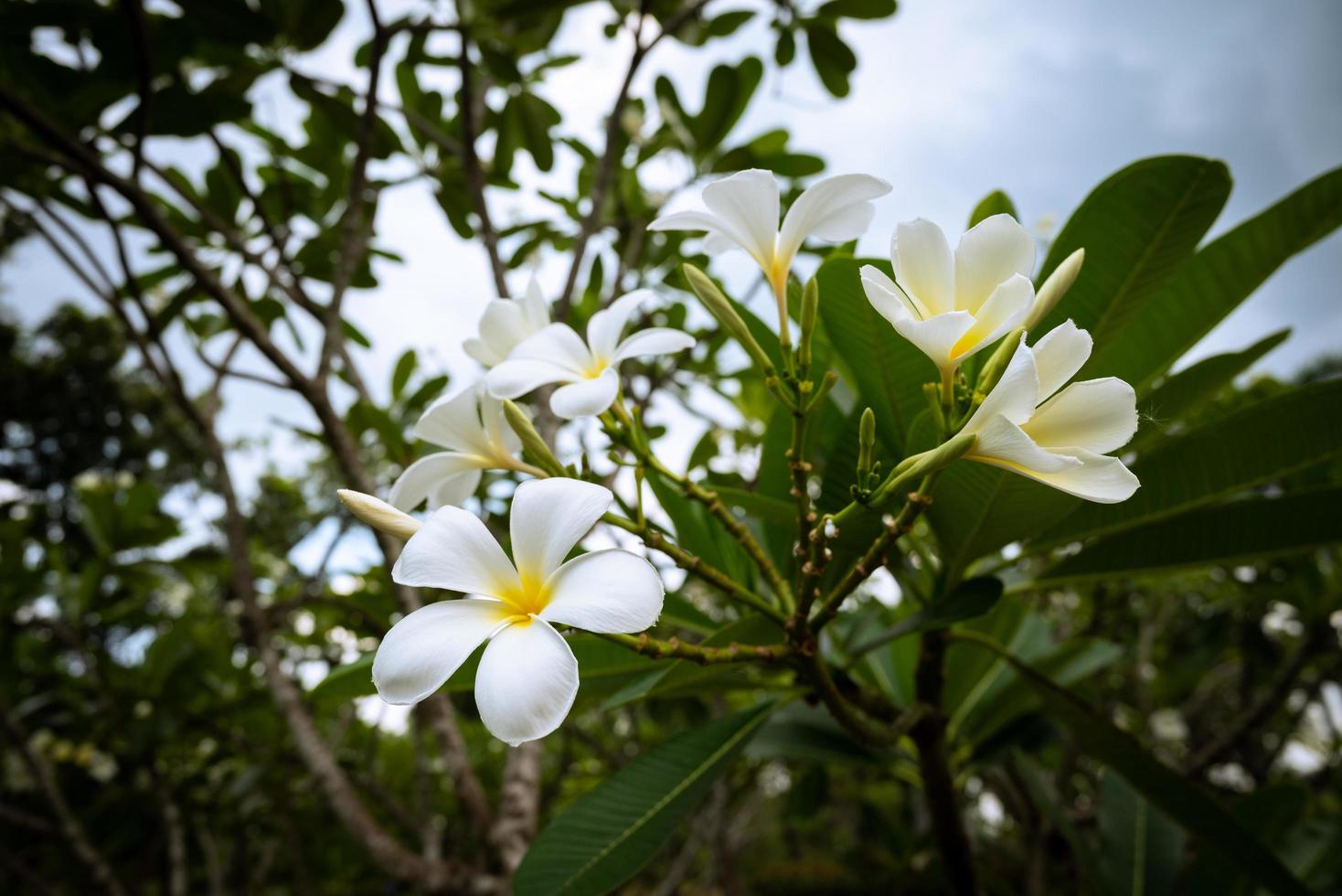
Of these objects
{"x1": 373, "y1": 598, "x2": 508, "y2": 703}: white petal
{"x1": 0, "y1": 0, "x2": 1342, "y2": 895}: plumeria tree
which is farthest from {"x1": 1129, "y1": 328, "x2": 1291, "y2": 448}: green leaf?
{"x1": 373, "y1": 598, "x2": 508, "y2": 703}: white petal

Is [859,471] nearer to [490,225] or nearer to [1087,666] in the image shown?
[1087,666]

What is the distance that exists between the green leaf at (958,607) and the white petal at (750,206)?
355mm

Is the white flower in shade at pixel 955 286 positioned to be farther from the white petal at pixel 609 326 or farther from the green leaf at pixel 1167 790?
the green leaf at pixel 1167 790

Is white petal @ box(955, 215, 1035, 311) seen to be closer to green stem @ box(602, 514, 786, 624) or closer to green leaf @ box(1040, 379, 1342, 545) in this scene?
green stem @ box(602, 514, 786, 624)

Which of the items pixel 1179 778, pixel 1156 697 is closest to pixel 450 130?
pixel 1179 778

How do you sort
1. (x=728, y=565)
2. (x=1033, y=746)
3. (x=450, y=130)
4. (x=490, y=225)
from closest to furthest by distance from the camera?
(x=728, y=565)
(x=1033, y=746)
(x=490, y=225)
(x=450, y=130)

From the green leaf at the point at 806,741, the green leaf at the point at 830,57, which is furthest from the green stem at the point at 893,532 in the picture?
the green leaf at the point at 830,57

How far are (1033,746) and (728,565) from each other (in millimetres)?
717

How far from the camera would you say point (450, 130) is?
207cm

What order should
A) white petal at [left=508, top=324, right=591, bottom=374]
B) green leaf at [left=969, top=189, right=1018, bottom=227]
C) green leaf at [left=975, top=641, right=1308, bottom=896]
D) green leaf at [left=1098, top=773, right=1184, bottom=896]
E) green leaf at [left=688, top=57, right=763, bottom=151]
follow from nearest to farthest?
white petal at [left=508, top=324, right=591, bottom=374] < green leaf at [left=969, top=189, right=1018, bottom=227] < green leaf at [left=975, top=641, right=1308, bottom=896] < green leaf at [left=1098, top=773, right=1184, bottom=896] < green leaf at [left=688, top=57, right=763, bottom=151]

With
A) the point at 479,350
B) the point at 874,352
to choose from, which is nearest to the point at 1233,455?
the point at 874,352

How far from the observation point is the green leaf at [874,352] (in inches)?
26.5

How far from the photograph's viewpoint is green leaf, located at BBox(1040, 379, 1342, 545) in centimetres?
77

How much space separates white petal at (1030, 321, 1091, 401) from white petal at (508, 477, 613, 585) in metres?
0.27
